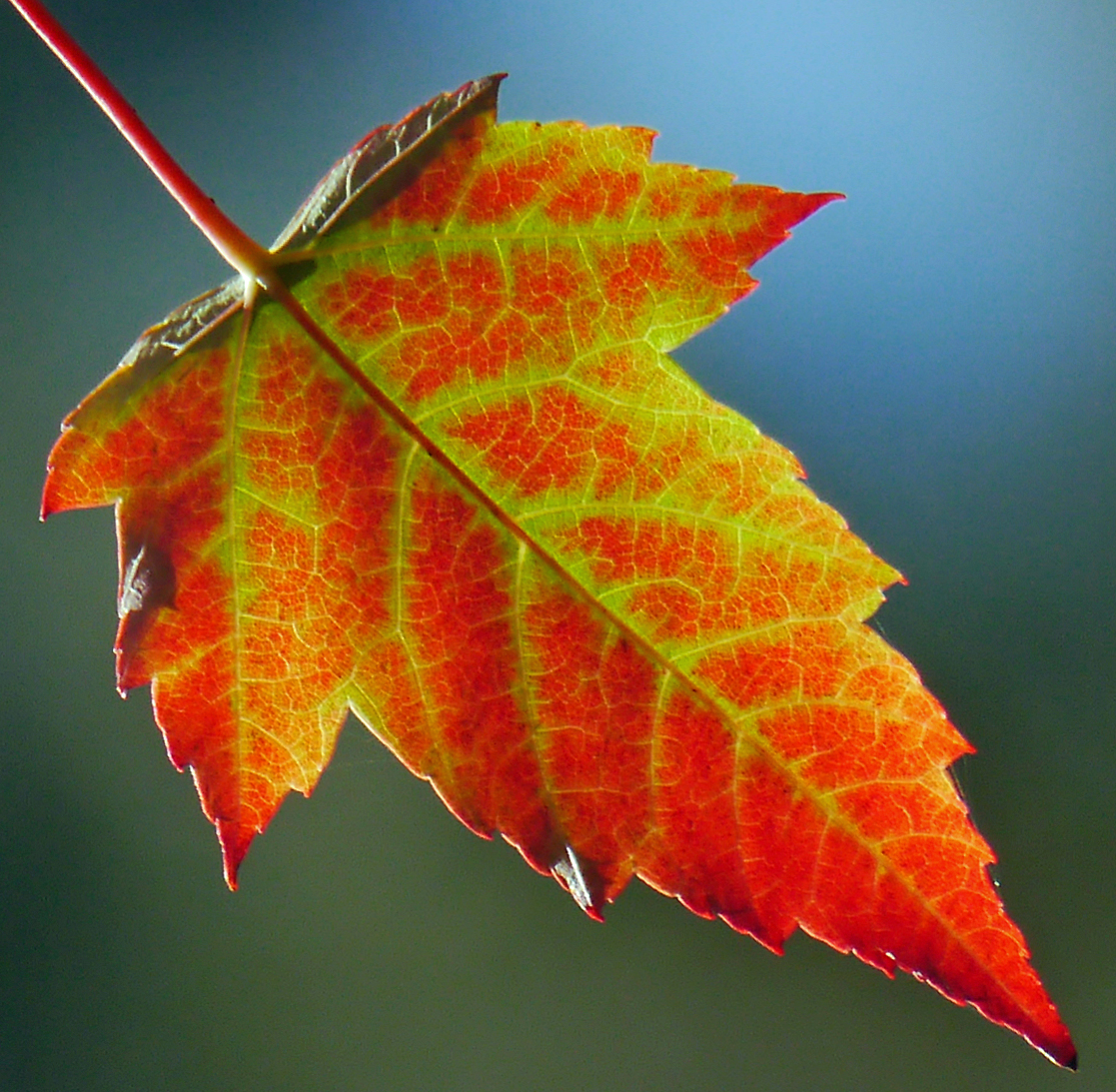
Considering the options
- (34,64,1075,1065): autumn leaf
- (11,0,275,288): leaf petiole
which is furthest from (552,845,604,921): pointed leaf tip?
(11,0,275,288): leaf petiole

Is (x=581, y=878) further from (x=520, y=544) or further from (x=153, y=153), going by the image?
(x=153, y=153)

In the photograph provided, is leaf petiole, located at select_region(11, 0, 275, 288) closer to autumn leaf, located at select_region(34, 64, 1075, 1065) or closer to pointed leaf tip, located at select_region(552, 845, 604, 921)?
autumn leaf, located at select_region(34, 64, 1075, 1065)

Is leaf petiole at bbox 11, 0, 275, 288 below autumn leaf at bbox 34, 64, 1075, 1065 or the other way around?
the other way around

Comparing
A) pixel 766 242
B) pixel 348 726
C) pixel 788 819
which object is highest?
pixel 766 242

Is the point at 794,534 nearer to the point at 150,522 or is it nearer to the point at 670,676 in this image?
the point at 670,676

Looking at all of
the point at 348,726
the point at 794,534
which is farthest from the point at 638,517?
the point at 348,726

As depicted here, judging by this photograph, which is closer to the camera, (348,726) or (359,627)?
(359,627)

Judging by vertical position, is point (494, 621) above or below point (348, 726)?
above

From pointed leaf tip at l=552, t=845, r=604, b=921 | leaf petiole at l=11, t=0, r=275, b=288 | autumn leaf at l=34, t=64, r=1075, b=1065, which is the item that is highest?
leaf petiole at l=11, t=0, r=275, b=288
